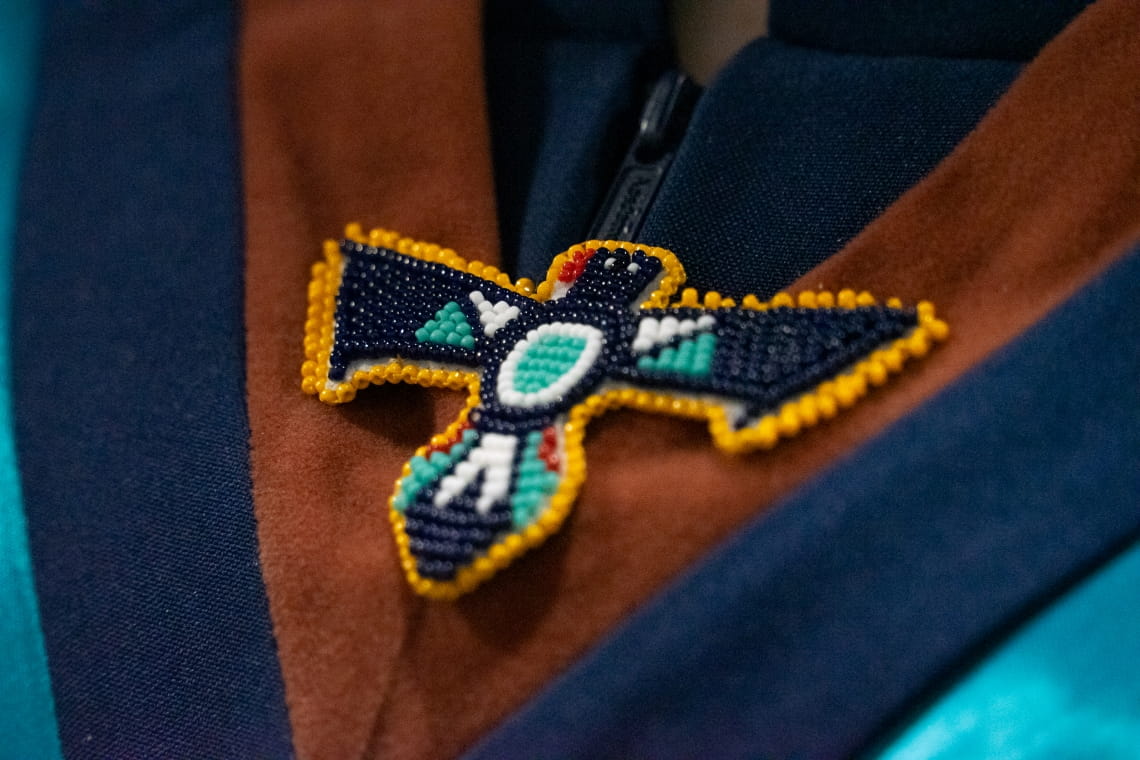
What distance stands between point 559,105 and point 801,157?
187 millimetres

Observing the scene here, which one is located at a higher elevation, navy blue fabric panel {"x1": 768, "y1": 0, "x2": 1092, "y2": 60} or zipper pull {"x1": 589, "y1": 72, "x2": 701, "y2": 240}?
navy blue fabric panel {"x1": 768, "y1": 0, "x2": 1092, "y2": 60}

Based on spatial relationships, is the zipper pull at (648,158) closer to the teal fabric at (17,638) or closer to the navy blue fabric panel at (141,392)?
the navy blue fabric panel at (141,392)

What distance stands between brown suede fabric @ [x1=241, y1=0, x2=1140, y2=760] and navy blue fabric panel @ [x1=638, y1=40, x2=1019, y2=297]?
0.13 feet

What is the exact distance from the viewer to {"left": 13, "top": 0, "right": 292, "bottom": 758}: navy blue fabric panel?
1.65 feet

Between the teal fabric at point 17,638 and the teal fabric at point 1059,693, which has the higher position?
the teal fabric at point 1059,693

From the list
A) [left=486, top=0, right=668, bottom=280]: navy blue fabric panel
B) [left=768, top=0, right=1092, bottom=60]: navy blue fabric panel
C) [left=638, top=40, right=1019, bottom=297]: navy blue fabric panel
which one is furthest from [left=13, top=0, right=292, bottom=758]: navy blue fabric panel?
[left=768, top=0, right=1092, bottom=60]: navy blue fabric panel

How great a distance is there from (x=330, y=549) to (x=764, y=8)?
517 mm

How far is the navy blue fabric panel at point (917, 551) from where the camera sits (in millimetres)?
414

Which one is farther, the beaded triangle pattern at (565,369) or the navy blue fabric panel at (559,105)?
the navy blue fabric panel at (559,105)

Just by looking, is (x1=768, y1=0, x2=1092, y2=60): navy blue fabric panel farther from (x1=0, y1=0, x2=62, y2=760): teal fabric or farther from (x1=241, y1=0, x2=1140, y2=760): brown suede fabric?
(x1=0, y1=0, x2=62, y2=760): teal fabric

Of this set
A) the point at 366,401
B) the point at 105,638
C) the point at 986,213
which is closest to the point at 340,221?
the point at 366,401

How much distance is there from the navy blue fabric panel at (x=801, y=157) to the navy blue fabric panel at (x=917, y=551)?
0.48 feet

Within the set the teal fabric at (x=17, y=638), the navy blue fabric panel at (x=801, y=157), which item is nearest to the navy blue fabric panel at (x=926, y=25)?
the navy blue fabric panel at (x=801, y=157)

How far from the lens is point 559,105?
0.66 m
